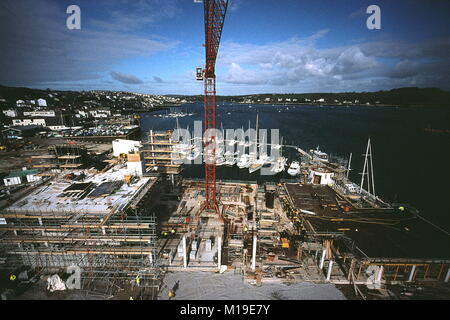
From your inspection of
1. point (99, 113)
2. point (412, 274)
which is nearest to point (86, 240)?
point (412, 274)

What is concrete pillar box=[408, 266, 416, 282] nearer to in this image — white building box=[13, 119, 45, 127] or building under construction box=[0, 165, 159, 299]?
building under construction box=[0, 165, 159, 299]

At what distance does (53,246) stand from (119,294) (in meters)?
9.51

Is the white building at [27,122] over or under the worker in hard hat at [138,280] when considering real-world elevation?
over

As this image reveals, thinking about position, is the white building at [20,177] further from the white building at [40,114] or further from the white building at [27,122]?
the white building at [40,114]

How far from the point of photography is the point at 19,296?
60.8ft

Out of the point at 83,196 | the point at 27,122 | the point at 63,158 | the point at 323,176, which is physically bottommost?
the point at 323,176

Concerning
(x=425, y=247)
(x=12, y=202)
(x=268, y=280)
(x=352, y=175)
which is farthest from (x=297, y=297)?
(x=352, y=175)

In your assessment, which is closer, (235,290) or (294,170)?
(235,290)

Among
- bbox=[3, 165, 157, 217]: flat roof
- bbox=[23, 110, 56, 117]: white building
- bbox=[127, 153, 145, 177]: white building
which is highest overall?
bbox=[23, 110, 56, 117]: white building

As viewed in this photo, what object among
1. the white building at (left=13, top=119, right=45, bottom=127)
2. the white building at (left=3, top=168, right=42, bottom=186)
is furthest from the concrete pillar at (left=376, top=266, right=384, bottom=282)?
the white building at (left=13, top=119, right=45, bottom=127)

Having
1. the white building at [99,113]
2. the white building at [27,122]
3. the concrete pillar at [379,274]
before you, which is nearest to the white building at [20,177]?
the concrete pillar at [379,274]

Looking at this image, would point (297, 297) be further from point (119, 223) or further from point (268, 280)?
point (119, 223)

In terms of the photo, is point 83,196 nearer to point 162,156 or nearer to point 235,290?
point 235,290

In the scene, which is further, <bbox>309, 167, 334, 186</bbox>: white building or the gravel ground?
<bbox>309, 167, 334, 186</bbox>: white building
